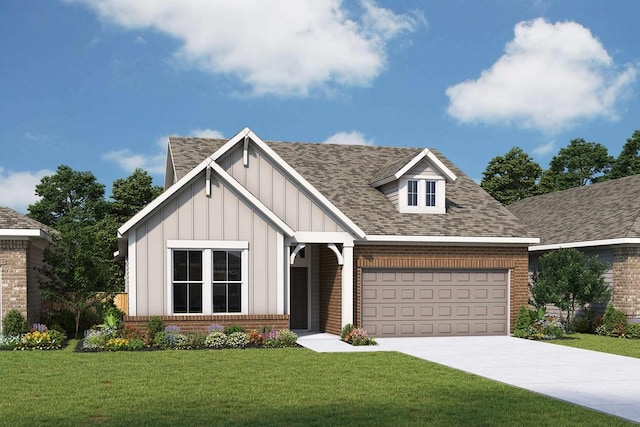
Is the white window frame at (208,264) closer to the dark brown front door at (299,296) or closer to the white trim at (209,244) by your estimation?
the white trim at (209,244)

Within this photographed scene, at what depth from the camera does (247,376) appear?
15523 millimetres

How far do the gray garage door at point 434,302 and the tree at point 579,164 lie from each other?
34.1 m

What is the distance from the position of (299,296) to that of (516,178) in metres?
33.3

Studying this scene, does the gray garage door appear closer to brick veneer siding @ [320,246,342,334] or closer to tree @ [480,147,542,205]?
brick veneer siding @ [320,246,342,334]

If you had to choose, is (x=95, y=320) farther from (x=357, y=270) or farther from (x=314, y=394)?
(x=314, y=394)

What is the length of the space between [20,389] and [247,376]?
433 cm

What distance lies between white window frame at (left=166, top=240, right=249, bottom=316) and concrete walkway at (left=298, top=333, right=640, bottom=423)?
2458 millimetres

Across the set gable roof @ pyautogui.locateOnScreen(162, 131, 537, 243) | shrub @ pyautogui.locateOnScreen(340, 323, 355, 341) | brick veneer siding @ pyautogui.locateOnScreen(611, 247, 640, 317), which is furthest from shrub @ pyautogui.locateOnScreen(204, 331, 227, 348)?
brick veneer siding @ pyautogui.locateOnScreen(611, 247, 640, 317)

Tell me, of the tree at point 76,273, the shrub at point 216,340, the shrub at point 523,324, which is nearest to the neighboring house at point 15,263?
the tree at point 76,273

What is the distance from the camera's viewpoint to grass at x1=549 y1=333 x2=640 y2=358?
21.4m

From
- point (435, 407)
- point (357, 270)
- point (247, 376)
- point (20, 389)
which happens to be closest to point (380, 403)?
point (435, 407)

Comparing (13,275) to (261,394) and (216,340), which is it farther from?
(261,394)

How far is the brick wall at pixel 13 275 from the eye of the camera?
23.2 metres

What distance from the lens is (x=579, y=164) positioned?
60.0 m
